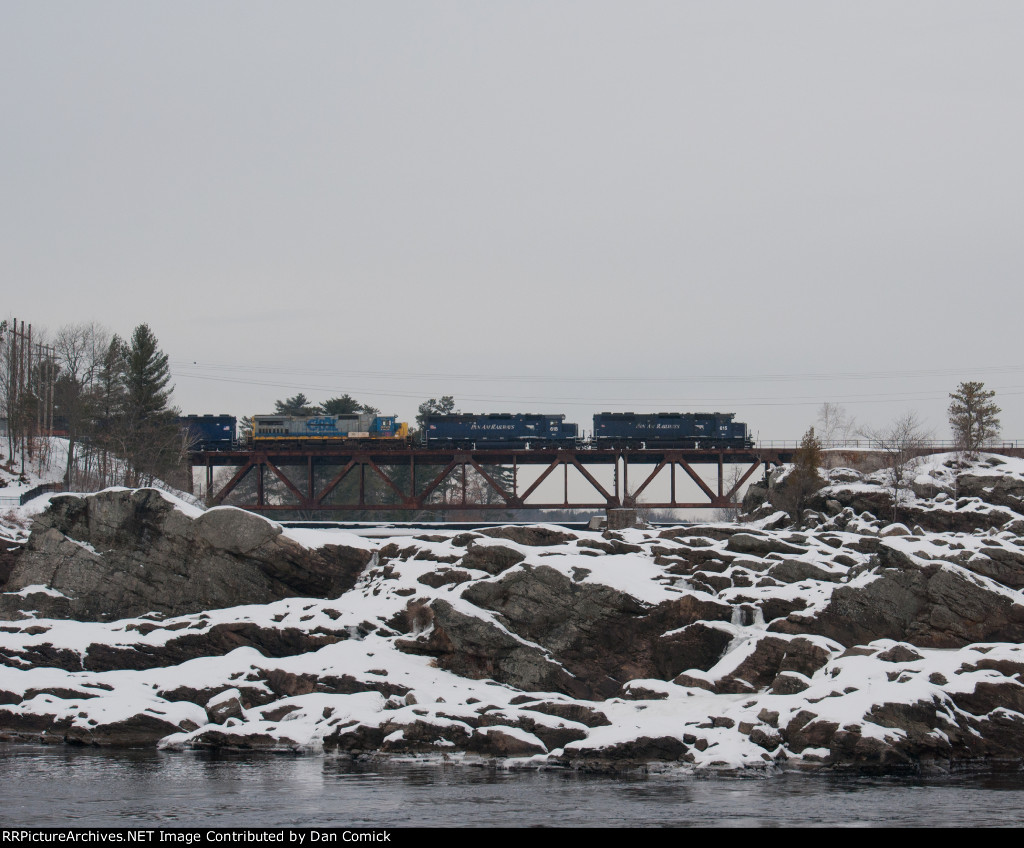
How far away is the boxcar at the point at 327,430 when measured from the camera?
77.7m

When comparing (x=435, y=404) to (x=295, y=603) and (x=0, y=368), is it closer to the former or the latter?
(x=0, y=368)

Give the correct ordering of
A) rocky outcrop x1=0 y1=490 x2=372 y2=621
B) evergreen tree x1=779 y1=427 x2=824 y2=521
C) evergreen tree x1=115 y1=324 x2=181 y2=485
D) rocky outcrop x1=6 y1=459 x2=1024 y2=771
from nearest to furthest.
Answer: rocky outcrop x1=6 y1=459 x2=1024 y2=771
rocky outcrop x1=0 y1=490 x2=372 y2=621
evergreen tree x1=779 y1=427 x2=824 y2=521
evergreen tree x1=115 y1=324 x2=181 y2=485

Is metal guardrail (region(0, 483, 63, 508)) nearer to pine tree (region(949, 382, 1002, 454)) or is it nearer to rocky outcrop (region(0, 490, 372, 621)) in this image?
rocky outcrop (region(0, 490, 372, 621))

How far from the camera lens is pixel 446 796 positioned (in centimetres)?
2614

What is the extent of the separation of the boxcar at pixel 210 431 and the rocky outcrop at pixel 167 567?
32175 mm

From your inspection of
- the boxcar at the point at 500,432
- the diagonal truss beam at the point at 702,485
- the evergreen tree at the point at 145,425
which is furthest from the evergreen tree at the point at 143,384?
the diagonal truss beam at the point at 702,485

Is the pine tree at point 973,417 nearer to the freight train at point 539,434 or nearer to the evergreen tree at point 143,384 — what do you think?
the freight train at point 539,434

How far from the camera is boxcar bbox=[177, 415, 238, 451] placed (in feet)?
259

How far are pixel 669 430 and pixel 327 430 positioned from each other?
27235mm

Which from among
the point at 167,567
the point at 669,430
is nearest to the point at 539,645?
the point at 167,567

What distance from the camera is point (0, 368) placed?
92.6m

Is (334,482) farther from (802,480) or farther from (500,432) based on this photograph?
(802,480)

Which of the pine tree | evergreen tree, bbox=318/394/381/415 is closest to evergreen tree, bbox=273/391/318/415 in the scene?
evergreen tree, bbox=318/394/381/415

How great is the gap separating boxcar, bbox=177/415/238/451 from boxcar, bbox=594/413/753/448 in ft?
97.8
